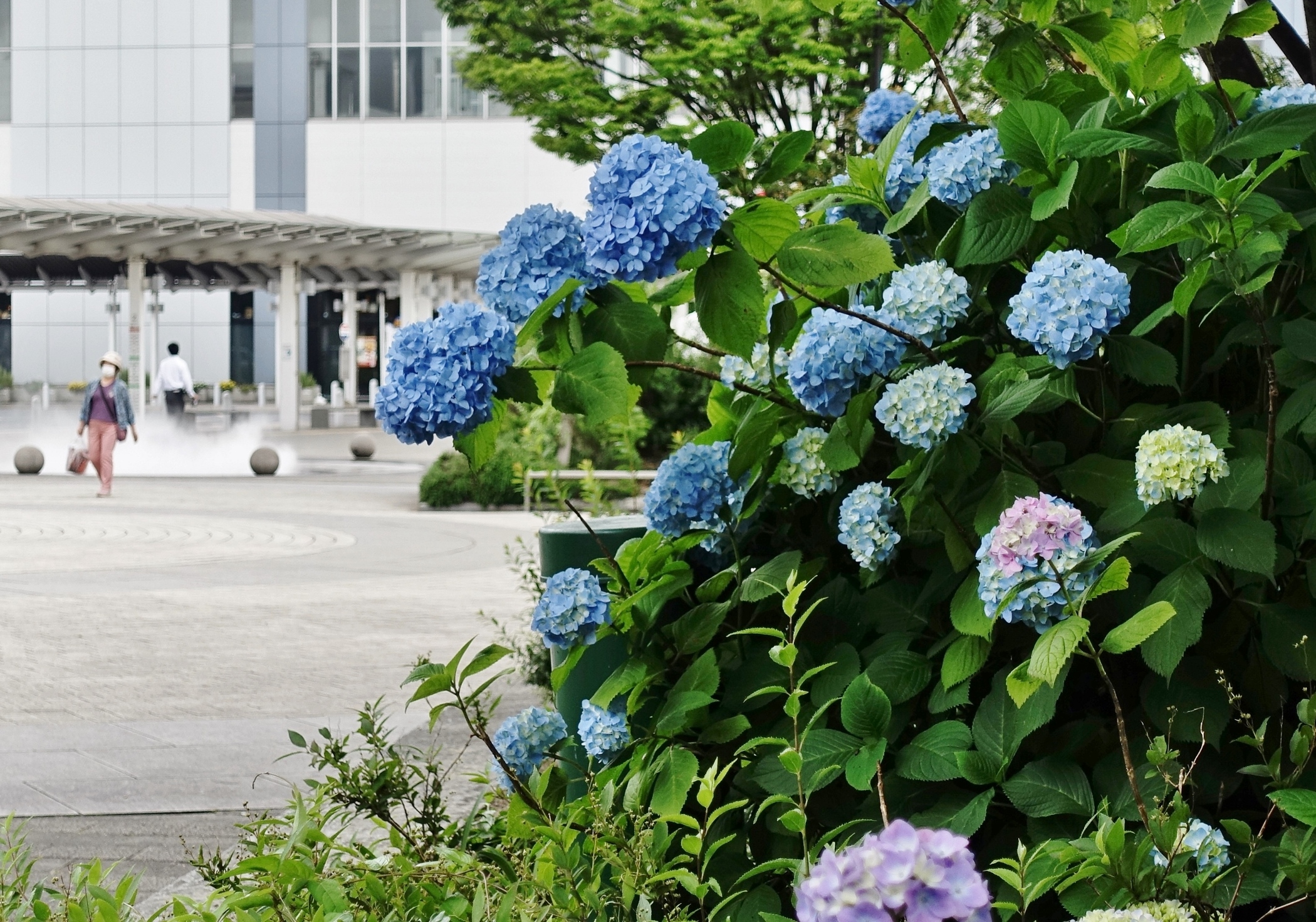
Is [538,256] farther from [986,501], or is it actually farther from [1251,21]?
[1251,21]

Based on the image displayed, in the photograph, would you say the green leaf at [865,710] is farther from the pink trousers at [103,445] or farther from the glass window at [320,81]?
the glass window at [320,81]

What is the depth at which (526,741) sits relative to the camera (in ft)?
8.69

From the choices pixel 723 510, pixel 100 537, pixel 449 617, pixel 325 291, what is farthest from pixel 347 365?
pixel 723 510

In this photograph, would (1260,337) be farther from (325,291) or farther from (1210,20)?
(325,291)

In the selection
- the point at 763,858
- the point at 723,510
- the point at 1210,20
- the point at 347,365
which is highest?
the point at 1210,20

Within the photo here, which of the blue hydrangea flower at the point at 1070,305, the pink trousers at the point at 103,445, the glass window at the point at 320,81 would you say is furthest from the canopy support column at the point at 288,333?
the blue hydrangea flower at the point at 1070,305

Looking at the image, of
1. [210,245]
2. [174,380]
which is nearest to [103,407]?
[174,380]

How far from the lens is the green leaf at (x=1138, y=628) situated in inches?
68.3

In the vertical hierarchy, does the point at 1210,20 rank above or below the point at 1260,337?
above

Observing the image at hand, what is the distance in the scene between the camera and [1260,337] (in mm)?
2215

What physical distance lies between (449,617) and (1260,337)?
759 cm

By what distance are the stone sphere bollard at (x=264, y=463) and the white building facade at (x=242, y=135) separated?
21376 millimetres

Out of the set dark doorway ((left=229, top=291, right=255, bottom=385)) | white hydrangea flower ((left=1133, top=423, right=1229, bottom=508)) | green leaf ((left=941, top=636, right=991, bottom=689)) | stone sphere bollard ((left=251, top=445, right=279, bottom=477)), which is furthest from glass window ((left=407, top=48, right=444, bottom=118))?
white hydrangea flower ((left=1133, top=423, right=1229, bottom=508))

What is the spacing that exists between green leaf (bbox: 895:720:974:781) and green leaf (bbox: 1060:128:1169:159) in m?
0.87
